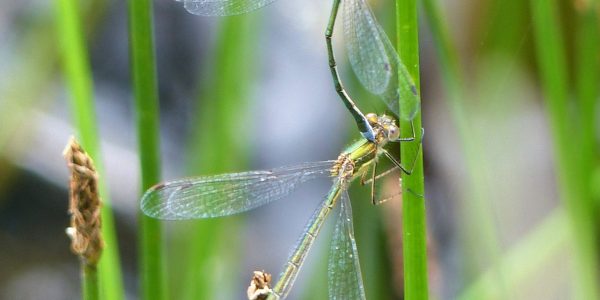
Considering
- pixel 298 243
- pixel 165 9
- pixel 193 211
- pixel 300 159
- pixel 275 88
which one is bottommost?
pixel 298 243

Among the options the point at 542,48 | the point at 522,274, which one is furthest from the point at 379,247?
the point at 542,48

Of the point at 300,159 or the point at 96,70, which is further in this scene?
the point at 96,70

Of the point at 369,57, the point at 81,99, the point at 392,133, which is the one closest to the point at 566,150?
the point at 392,133

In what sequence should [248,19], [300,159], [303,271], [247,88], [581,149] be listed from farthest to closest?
[300,159] → [303,271] → [247,88] → [248,19] → [581,149]

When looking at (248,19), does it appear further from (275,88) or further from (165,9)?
(165,9)

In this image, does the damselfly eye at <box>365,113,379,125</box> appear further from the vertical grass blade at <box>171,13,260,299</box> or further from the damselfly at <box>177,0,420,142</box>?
the vertical grass blade at <box>171,13,260,299</box>

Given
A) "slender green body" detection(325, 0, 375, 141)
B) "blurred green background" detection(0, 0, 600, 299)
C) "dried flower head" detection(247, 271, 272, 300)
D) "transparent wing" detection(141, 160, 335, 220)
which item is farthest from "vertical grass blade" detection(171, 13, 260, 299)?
"dried flower head" detection(247, 271, 272, 300)

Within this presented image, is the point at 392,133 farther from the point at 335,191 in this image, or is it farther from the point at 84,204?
the point at 84,204
